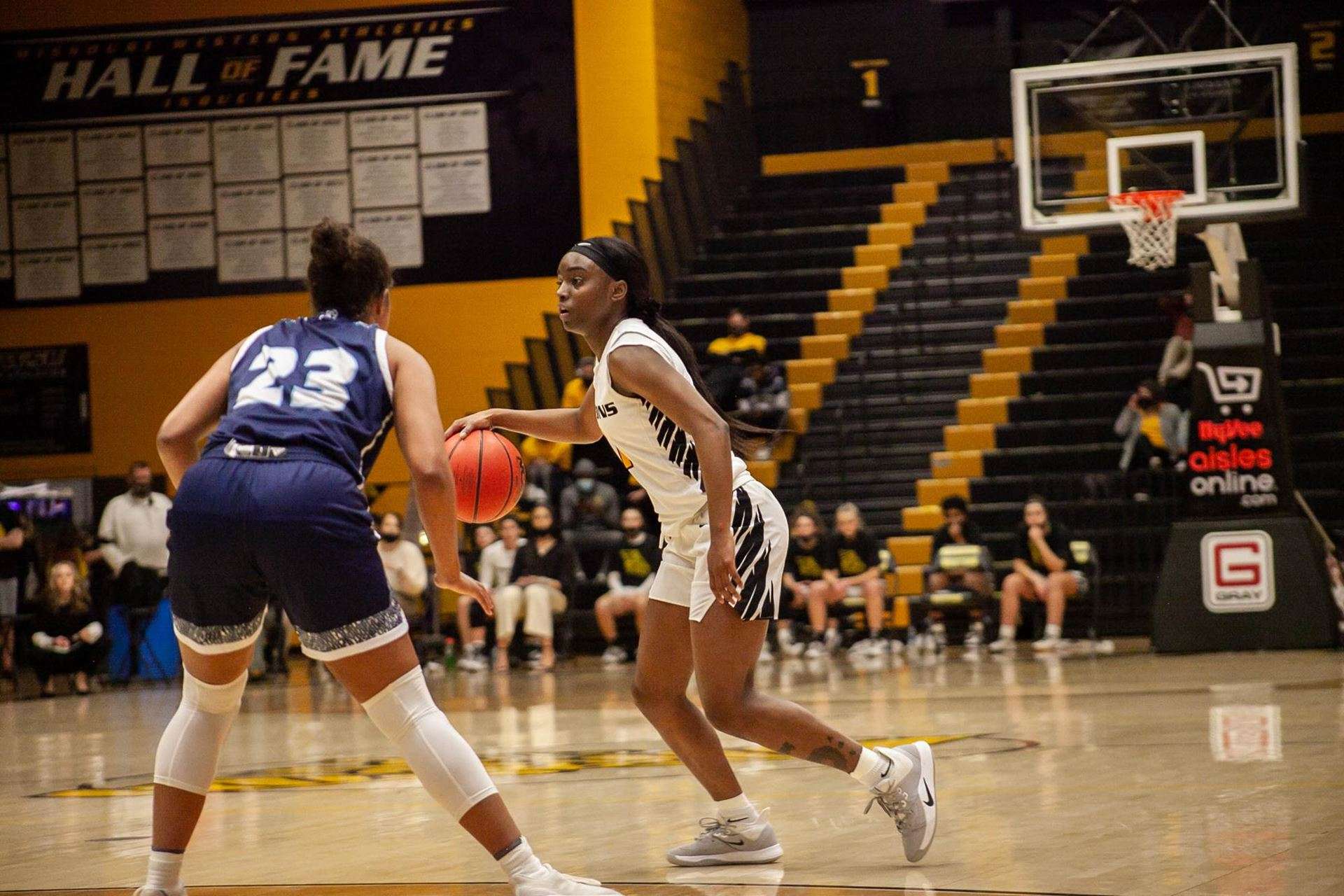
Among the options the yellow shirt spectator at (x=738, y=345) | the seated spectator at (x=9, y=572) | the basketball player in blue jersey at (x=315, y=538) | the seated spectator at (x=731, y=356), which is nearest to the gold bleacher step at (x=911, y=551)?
the seated spectator at (x=731, y=356)

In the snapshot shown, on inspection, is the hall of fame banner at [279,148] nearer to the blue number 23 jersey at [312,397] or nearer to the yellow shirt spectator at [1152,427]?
the yellow shirt spectator at [1152,427]

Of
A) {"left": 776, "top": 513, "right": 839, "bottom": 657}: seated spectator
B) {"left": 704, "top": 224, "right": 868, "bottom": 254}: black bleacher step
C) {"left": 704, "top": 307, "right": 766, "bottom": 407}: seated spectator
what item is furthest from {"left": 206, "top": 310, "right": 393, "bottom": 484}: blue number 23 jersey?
{"left": 704, "top": 224, "right": 868, "bottom": 254}: black bleacher step

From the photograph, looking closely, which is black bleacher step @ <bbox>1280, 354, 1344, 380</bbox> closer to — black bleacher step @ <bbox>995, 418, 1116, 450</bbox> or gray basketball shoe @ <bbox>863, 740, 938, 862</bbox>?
black bleacher step @ <bbox>995, 418, 1116, 450</bbox>

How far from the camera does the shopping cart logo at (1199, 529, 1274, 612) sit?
40.4 feet

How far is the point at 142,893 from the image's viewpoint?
165 inches

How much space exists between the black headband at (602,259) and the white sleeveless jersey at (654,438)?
0.13 meters

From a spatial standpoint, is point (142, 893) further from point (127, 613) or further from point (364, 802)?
point (127, 613)

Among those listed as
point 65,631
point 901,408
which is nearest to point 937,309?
point 901,408

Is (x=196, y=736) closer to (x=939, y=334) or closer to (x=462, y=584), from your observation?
(x=462, y=584)

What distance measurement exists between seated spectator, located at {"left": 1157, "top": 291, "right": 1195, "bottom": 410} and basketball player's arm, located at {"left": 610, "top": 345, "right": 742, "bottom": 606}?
36.0 feet

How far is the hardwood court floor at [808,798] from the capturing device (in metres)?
4.59

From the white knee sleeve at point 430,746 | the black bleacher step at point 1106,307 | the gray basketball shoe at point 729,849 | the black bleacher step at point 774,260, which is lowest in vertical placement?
the gray basketball shoe at point 729,849

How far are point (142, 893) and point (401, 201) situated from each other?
15.9 metres

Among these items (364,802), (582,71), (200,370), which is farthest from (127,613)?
(364,802)
